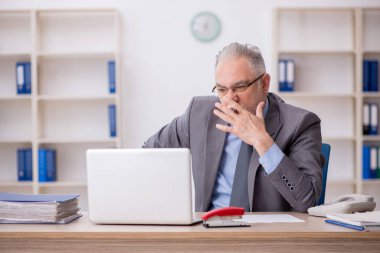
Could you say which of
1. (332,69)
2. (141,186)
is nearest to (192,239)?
(141,186)

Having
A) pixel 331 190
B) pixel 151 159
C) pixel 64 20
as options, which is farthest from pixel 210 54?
pixel 151 159

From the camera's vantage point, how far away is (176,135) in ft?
7.93

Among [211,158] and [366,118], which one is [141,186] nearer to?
[211,158]

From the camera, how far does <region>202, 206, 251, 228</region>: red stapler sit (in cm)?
158

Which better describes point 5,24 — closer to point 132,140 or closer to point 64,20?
point 64,20

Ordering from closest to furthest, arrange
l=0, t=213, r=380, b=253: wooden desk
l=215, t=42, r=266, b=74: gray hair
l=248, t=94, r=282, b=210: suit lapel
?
l=0, t=213, r=380, b=253: wooden desk
l=248, t=94, r=282, b=210: suit lapel
l=215, t=42, r=266, b=74: gray hair

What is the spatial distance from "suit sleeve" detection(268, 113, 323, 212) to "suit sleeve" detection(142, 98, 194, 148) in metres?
0.49

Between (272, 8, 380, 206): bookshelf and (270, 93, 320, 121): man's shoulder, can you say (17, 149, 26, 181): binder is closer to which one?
(272, 8, 380, 206): bookshelf

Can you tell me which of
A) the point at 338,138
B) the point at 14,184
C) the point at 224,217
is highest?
the point at 338,138

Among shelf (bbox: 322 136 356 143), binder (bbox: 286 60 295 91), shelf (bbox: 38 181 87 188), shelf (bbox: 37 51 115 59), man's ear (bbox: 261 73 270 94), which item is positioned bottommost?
shelf (bbox: 38 181 87 188)

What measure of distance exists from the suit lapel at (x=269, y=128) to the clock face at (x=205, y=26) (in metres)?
2.52

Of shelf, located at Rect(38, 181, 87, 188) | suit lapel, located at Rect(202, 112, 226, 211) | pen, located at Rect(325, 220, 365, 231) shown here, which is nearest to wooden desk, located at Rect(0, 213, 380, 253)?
pen, located at Rect(325, 220, 365, 231)

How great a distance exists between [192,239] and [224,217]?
9.4 inches

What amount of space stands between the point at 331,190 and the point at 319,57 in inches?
47.8
